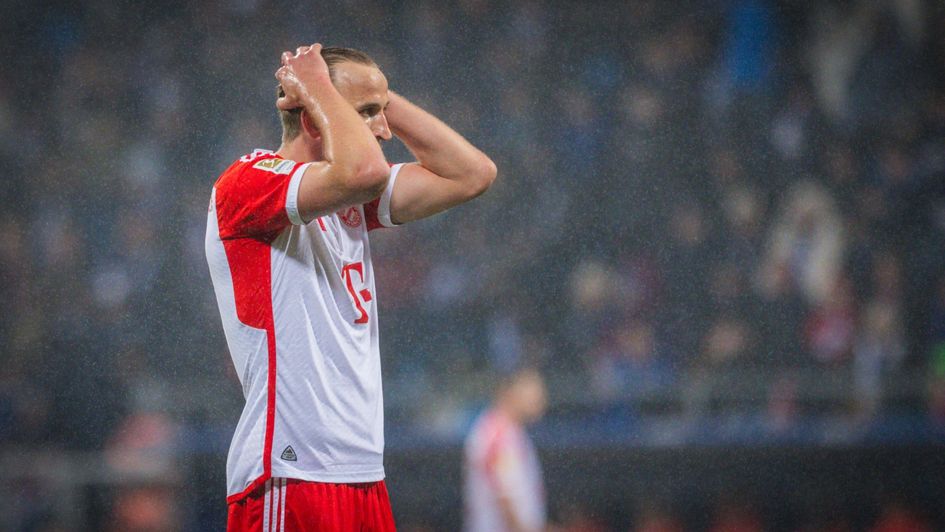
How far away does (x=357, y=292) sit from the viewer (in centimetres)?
215

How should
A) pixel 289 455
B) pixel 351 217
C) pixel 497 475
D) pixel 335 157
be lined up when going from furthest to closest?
1. pixel 497 475
2. pixel 351 217
3. pixel 289 455
4. pixel 335 157

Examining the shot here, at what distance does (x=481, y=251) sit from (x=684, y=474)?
1328 mm

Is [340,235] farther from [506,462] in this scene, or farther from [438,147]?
[506,462]

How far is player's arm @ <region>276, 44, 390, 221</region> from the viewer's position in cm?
191

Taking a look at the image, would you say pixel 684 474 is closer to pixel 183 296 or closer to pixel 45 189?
pixel 183 296

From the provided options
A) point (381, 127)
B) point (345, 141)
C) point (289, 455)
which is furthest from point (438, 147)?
point (289, 455)

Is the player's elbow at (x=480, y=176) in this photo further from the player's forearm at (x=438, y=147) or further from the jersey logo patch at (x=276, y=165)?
the jersey logo patch at (x=276, y=165)

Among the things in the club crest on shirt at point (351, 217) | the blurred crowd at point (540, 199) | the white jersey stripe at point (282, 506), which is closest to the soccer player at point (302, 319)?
the white jersey stripe at point (282, 506)

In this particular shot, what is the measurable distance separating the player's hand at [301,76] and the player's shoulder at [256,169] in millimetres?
121

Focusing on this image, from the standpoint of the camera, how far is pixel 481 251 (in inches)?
171

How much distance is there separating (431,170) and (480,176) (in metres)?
0.12

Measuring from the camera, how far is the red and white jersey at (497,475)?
4344 millimetres

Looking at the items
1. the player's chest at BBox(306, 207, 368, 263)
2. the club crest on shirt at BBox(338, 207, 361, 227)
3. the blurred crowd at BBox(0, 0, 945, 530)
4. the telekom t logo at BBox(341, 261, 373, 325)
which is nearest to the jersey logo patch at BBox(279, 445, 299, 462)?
the telekom t logo at BBox(341, 261, 373, 325)

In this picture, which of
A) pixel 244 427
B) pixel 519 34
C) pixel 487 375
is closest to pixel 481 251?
pixel 487 375
